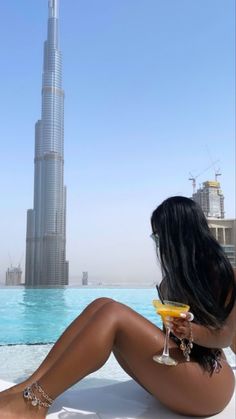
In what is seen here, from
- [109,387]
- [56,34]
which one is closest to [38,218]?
[56,34]

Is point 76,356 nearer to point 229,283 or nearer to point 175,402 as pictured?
point 175,402

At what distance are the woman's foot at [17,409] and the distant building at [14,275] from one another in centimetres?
4334

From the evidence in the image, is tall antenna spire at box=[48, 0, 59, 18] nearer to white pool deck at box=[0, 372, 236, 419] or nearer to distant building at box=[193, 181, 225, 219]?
distant building at box=[193, 181, 225, 219]

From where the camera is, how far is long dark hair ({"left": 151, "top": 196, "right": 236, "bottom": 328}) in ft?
5.28

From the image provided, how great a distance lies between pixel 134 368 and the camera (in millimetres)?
1639

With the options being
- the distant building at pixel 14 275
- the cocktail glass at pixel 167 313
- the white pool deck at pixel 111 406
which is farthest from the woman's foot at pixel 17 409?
the distant building at pixel 14 275

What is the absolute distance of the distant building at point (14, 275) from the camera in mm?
43406

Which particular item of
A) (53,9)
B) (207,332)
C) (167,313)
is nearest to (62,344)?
(167,313)

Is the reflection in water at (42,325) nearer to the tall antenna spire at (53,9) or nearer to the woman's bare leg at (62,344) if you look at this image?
the woman's bare leg at (62,344)

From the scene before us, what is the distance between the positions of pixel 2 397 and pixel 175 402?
0.70 metres

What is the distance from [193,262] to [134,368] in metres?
0.50

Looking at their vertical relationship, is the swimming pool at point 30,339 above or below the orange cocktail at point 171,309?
below

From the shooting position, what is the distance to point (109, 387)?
2139 mm

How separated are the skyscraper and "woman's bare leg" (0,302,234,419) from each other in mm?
44696
